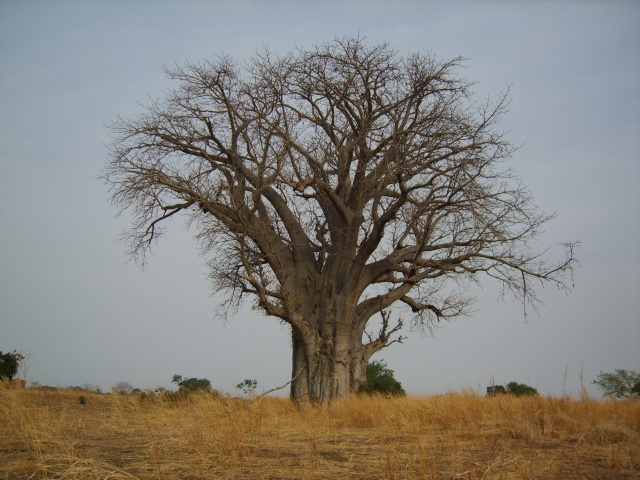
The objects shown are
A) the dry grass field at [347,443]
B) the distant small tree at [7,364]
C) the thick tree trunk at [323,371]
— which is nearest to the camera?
the dry grass field at [347,443]

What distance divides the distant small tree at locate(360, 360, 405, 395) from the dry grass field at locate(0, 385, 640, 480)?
4.81 metres

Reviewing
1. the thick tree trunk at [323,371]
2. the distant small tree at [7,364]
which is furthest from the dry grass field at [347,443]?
the distant small tree at [7,364]

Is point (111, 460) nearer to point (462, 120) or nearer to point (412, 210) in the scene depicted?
point (412, 210)

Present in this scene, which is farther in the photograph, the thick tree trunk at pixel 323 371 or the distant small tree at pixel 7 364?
the distant small tree at pixel 7 364

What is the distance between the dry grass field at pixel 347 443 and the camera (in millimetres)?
3627

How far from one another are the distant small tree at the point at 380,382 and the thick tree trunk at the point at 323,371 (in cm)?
97

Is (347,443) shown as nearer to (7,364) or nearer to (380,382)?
(380,382)

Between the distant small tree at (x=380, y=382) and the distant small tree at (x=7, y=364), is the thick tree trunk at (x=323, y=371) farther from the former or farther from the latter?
the distant small tree at (x=7, y=364)

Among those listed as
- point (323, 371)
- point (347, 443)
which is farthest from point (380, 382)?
point (347, 443)

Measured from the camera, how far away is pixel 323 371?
10305 mm

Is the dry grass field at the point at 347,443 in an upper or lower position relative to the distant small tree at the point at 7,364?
lower

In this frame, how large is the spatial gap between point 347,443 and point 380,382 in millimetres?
8365

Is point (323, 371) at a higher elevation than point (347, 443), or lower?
higher

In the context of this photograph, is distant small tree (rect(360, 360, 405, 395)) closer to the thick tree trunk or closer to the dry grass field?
the thick tree trunk
